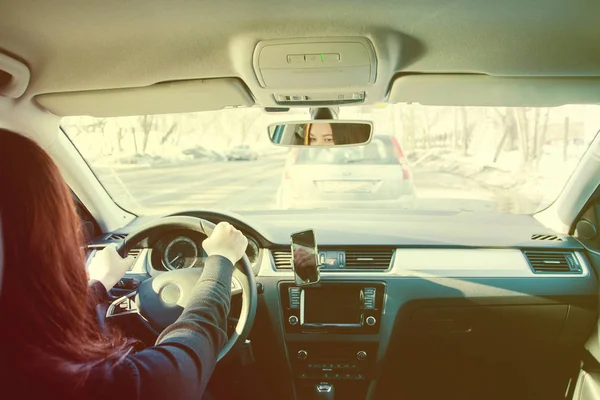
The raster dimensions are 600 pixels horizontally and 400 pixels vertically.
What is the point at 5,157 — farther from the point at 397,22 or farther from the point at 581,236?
the point at 581,236

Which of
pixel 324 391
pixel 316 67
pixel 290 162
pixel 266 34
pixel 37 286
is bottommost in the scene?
pixel 324 391

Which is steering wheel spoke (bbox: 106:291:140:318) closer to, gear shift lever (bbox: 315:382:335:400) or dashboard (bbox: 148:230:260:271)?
dashboard (bbox: 148:230:260:271)

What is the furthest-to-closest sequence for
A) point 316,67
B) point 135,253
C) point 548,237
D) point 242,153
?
point 242,153 < point 548,237 < point 135,253 < point 316,67

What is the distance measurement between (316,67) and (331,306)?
186 cm

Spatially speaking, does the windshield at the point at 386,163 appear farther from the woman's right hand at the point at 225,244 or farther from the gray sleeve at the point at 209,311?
the gray sleeve at the point at 209,311

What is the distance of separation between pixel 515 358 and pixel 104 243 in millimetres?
3253

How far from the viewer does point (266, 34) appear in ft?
7.98

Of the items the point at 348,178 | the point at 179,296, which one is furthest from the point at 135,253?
the point at 348,178

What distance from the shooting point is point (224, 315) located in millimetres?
2012

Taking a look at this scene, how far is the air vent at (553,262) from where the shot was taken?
3797 millimetres

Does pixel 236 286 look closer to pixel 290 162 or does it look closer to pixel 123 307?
pixel 123 307

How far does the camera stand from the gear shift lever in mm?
3947

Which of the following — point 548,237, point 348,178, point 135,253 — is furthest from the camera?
point 348,178

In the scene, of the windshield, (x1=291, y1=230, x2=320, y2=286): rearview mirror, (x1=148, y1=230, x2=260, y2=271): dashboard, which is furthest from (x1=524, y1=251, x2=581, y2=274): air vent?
(x1=148, y1=230, x2=260, y2=271): dashboard
